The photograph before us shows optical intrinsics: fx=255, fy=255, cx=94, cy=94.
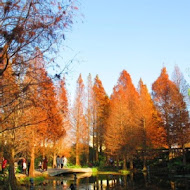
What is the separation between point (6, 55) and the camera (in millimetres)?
4957

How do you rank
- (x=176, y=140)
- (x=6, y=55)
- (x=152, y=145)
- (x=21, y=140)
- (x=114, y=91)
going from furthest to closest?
(x=114, y=91) → (x=152, y=145) → (x=176, y=140) → (x=21, y=140) → (x=6, y=55)

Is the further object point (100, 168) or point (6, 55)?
point (100, 168)

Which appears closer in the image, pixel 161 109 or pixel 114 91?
pixel 161 109

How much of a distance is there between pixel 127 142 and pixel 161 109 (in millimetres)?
4453

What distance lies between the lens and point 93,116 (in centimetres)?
2969

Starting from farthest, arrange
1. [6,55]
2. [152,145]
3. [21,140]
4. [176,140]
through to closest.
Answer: [152,145] < [176,140] < [21,140] < [6,55]

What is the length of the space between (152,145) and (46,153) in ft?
33.8

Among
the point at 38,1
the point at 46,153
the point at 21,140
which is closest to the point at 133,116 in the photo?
the point at 46,153

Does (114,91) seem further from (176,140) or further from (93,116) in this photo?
(176,140)

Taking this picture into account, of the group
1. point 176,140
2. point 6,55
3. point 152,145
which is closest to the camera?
point 6,55

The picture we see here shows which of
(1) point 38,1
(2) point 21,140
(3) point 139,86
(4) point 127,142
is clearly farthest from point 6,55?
(3) point 139,86

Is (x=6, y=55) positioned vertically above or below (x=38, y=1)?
below

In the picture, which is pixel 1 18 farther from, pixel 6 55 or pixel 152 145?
pixel 152 145

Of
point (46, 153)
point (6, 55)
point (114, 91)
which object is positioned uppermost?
point (114, 91)
